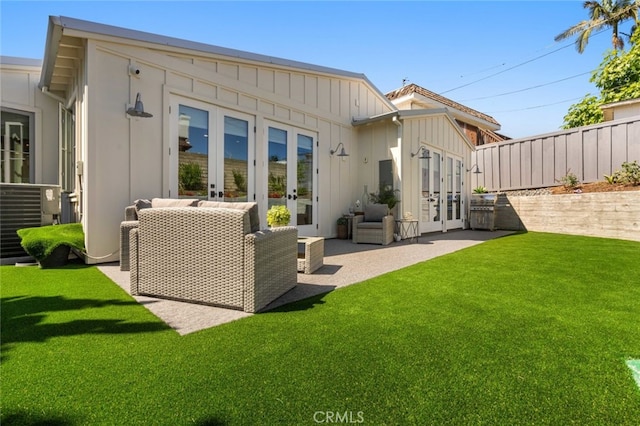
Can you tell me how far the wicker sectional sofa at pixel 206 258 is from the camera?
2525mm

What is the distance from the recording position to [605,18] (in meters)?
14.5

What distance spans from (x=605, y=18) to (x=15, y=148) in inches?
891

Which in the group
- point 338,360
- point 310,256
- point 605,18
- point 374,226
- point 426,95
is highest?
point 605,18

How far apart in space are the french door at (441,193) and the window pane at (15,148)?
907 cm

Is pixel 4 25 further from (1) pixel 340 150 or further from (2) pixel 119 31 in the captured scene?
(1) pixel 340 150

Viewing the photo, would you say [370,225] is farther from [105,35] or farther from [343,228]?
[105,35]

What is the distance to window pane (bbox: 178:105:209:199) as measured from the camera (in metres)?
5.24

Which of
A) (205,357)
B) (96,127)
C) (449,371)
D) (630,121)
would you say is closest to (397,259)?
(449,371)

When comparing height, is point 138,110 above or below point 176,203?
above

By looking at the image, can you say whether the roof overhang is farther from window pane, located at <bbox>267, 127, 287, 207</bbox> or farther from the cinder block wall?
the cinder block wall

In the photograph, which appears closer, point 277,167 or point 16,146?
point 16,146

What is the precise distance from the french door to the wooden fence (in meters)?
2.12

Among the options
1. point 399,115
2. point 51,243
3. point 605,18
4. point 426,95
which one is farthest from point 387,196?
point 605,18

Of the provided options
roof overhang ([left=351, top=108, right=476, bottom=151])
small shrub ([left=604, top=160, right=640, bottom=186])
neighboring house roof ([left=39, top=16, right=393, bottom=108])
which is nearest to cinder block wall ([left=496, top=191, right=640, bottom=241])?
small shrub ([left=604, top=160, right=640, bottom=186])
